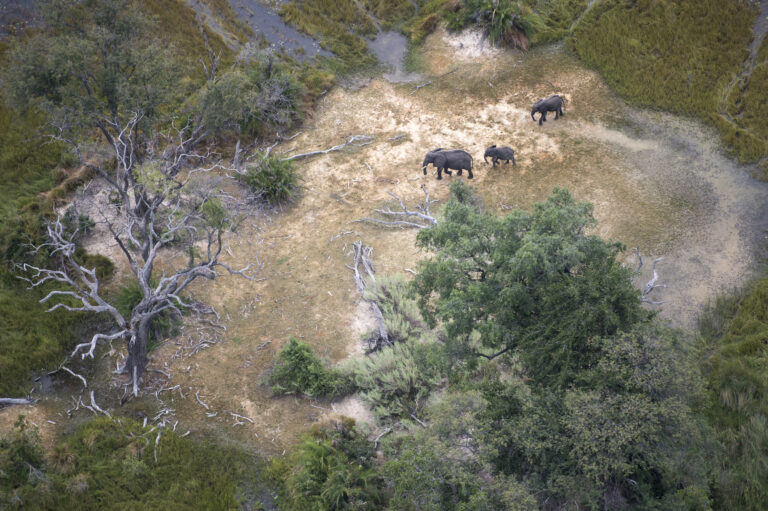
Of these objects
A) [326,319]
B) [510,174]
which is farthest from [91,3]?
[510,174]

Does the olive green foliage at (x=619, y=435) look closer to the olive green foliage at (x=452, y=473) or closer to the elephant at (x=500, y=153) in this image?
the olive green foliage at (x=452, y=473)

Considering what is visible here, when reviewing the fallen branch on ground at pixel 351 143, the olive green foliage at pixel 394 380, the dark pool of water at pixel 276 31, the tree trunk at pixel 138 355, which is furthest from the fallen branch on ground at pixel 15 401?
the dark pool of water at pixel 276 31

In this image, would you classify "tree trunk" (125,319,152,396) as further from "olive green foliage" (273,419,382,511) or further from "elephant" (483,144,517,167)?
"elephant" (483,144,517,167)

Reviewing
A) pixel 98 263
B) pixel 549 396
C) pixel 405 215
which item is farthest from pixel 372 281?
pixel 98 263

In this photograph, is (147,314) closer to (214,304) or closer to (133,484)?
(214,304)

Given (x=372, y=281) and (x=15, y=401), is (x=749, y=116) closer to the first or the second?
(x=372, y=281)
